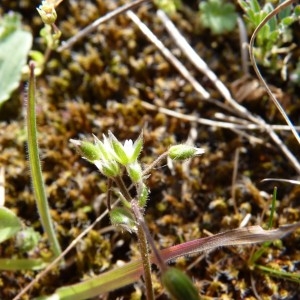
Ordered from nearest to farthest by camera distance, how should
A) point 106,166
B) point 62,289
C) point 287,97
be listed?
point 106,166, point 62,289, point 287,97

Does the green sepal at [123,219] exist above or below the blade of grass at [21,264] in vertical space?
above

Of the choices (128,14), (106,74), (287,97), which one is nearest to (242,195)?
(287,97)

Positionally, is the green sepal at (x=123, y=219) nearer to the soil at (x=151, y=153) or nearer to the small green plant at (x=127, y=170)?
the small green plant at (x=127, y=170)

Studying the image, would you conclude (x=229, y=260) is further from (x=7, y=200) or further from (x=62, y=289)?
(x=7, y=200)

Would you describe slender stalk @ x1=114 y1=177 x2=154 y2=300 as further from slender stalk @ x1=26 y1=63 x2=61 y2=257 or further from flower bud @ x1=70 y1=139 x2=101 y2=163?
slender stalk @ x1=26 y1=63 x2=61 y2=257

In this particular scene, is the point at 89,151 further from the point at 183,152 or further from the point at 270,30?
the point at 270,30

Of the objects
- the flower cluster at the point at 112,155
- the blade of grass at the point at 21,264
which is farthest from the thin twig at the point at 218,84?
the blade of grass at the point at 21,264
